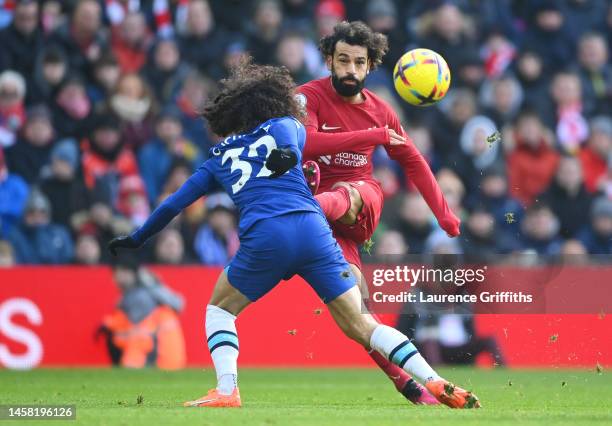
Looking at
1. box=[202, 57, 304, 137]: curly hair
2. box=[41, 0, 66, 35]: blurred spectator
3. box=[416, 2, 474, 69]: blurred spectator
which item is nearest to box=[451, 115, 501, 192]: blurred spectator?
box=[416, 2, 474, 69]: blurred spectator

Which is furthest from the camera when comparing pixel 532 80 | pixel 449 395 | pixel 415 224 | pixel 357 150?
pixel 532 80

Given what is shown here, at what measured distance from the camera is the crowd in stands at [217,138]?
14.7m

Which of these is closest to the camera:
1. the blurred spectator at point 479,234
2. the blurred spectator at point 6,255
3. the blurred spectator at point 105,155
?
the blurred spectator at point 479,234

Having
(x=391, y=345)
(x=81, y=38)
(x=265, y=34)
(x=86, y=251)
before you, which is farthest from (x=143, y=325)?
(x=391, y=345)

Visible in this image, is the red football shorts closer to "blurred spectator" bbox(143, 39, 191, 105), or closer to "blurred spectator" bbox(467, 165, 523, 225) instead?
"blurred spectator" bbox(467, 165, 523, 225)

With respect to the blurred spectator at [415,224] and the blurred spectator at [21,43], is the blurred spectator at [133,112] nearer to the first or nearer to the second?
the blurred spectator at [21,43]

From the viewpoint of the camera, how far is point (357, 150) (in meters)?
9.12

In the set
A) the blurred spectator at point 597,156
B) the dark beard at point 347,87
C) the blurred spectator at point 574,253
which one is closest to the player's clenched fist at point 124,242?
the dark beard at point 347,87

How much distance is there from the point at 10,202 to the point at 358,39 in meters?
6.56

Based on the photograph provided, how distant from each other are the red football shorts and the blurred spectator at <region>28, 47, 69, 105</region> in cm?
692

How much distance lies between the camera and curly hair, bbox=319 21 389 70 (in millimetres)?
9344

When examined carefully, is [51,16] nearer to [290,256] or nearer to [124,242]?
[124,242]

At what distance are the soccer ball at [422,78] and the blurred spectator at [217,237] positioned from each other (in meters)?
5.65

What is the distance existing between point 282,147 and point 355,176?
4.90 ft
